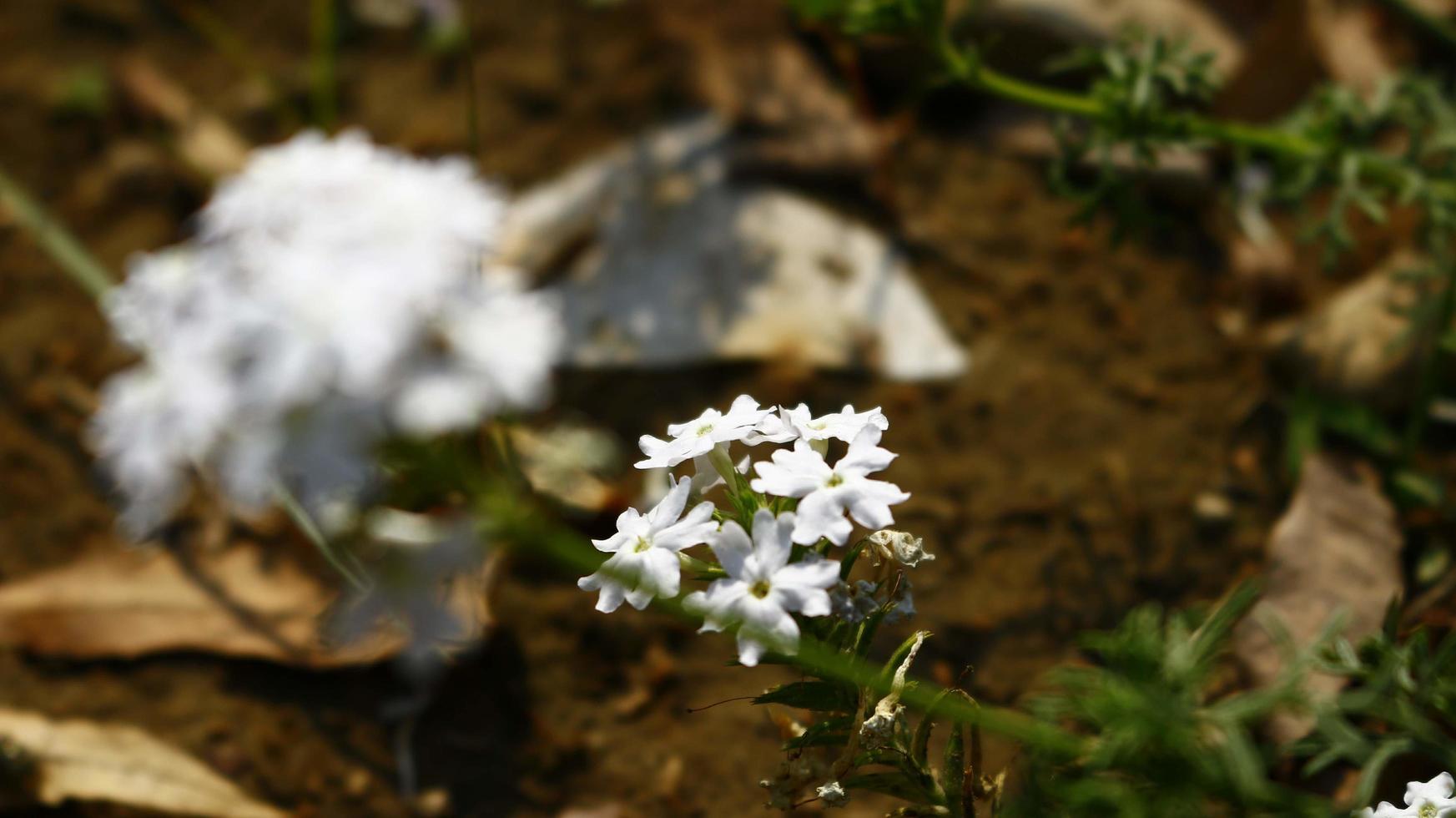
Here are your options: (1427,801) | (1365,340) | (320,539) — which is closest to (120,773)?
(320,539)

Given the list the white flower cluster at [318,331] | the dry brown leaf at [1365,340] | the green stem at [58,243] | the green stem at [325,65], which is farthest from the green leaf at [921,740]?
the green stem at [325,65]

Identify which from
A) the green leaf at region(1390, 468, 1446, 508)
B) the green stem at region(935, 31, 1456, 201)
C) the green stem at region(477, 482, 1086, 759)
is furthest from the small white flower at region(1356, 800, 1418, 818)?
the green stem at region(935, 31, 1456, 201)

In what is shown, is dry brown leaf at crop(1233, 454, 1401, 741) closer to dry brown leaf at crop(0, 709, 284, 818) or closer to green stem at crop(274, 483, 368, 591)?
green stem at crop(274, 483, 368, 591)

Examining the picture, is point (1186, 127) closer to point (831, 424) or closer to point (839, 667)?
point (831, 424)

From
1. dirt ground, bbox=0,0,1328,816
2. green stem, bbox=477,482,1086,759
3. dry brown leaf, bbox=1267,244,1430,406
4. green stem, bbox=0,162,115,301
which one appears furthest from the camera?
green stem, bbox=0,162,115,301

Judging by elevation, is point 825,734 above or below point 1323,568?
above

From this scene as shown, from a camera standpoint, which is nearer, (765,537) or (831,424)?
(765,537)

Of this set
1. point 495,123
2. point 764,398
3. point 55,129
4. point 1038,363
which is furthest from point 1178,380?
point 55,129
